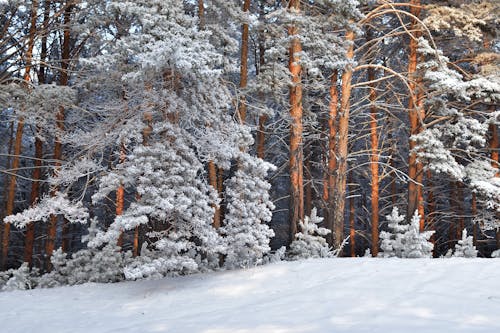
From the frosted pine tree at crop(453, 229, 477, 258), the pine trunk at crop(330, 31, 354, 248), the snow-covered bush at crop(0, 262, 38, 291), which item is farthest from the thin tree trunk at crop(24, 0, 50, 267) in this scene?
the frosted pine tree at crop(453, 229, 477, 258)

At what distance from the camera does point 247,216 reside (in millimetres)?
9602

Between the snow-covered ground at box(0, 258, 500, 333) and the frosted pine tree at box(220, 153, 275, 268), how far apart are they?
0.48 meters

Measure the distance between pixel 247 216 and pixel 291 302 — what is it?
3.45m

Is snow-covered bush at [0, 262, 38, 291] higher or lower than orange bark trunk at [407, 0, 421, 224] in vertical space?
lower

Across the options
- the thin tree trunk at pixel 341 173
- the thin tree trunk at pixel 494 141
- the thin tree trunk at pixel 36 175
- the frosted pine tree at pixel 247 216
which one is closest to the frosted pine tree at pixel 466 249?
the thin tree trunk at pixel 341 173

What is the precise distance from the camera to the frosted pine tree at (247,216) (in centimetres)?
948

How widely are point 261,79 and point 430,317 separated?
8.91 metres

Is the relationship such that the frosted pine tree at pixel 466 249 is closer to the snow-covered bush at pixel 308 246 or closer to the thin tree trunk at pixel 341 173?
the thin tree trunk at pixel 341 173

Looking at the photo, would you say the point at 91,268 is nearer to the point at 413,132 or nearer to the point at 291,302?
the point at 291,302

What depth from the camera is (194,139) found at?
924cm

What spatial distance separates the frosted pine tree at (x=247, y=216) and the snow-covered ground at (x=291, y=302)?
1.57 ft

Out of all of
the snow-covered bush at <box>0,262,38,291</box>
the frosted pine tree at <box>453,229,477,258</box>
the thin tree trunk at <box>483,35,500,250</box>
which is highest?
the thin tree trunk at <box>483,35,500,250</box>

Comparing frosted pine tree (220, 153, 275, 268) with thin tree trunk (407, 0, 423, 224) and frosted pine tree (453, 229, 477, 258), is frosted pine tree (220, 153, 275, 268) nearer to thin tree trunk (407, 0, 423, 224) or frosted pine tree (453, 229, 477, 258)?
frosted pine tree (453, 229, 477, 258)

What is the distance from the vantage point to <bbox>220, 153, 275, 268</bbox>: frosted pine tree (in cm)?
948
